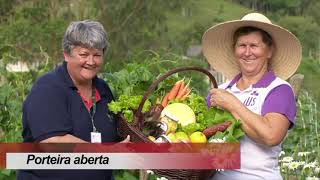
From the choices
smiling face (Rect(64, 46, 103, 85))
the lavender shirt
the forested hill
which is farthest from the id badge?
the forested hill

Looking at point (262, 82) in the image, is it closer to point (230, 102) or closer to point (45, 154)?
point (230, 102)

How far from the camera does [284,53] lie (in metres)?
3.08

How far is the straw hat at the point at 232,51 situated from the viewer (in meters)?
2.96

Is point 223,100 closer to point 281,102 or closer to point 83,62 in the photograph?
point 281,102

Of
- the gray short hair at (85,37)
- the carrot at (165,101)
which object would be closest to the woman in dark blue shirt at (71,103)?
the gray short hair at (85,37)

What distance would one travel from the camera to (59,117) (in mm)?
2682

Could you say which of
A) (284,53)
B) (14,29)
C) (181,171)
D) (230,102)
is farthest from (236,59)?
(14,29)

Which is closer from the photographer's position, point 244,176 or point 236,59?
point 244,176

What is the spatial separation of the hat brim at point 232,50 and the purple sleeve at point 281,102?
283 mm

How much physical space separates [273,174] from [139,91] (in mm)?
871

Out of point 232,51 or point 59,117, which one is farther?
point 232,51

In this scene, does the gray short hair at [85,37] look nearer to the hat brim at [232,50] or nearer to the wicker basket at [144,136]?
the wicker basket at [144,136]

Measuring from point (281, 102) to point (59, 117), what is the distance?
924 mm

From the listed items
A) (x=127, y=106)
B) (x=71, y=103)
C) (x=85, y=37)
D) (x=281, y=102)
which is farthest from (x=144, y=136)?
(x=281, y=102)
